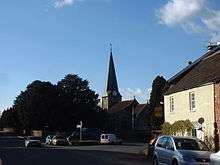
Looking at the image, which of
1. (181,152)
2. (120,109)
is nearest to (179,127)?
(181,152)

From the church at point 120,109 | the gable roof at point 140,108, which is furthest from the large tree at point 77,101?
the gable roof at point 140,108

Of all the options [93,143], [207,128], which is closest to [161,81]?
[93,143]

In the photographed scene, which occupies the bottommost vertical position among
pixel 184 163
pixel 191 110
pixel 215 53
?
pixel 184 163

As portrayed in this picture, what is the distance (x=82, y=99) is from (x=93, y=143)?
45.1m

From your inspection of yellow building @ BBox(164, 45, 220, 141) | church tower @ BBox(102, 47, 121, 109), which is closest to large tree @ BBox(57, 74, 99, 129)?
church tower @ BBox(102, 47, 121, 109)

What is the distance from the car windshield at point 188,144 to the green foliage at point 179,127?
20.7 meters

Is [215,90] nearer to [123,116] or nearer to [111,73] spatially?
[111,73]

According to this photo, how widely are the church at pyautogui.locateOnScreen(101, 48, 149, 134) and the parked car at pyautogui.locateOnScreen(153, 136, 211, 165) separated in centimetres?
12451

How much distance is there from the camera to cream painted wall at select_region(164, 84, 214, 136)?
39688 mm

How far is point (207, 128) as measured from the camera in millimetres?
40312

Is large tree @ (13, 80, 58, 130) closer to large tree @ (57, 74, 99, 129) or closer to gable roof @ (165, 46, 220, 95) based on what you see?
large tree @ (57, 74, 99, 129)

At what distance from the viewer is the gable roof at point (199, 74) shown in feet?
136

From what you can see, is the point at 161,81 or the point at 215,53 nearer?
the point at 215,53

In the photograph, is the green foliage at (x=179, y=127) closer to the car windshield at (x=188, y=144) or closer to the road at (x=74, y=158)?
the road at (x=74, y=158)
